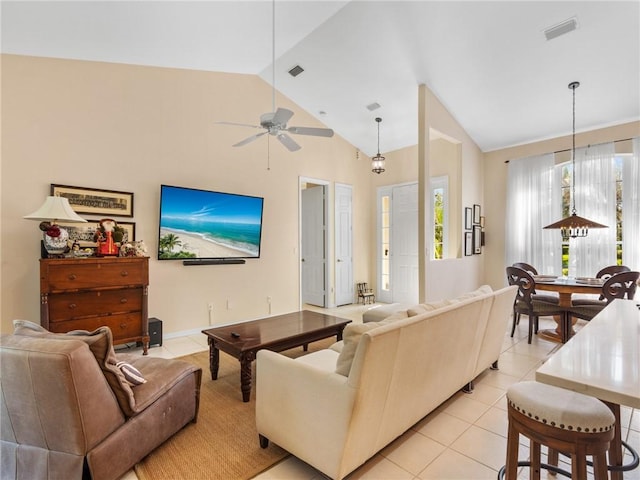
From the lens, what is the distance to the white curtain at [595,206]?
4.68 meters

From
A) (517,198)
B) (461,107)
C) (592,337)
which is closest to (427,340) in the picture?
(592,337)

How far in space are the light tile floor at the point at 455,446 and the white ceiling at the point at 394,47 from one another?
3.53 metres

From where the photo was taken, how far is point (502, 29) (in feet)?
11.3

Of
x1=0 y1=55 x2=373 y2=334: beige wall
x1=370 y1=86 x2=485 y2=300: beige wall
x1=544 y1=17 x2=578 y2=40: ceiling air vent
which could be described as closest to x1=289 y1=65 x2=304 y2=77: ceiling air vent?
x1=0 y1=55 x2=373 y2=334: beige wall

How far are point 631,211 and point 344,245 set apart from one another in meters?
4.35

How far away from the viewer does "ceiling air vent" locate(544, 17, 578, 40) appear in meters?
3.24

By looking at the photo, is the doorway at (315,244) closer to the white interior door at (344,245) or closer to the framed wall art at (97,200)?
the white interior door at (344,245)

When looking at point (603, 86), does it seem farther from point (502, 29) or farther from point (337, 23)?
point (337, 23)

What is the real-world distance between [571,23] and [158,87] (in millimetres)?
4697

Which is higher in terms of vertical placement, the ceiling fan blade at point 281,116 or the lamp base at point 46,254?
the ceiling fan blade at point 281,116

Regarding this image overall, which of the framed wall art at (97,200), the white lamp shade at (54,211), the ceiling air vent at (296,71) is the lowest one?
the white lamp shade at (54,211)

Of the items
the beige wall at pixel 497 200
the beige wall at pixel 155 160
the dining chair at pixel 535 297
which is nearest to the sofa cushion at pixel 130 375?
the beige wall at pixel 155 160

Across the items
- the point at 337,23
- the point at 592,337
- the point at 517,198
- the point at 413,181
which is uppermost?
the point at 337,23

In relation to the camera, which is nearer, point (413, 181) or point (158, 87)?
point (158, 87)
